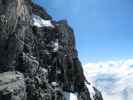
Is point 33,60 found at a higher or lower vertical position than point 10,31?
lower

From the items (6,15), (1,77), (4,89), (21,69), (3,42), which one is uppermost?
(6,15)

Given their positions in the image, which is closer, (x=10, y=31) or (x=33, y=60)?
(x=10, y=31)

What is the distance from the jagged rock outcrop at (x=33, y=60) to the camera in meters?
57.8

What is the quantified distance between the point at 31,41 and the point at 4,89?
916 inches

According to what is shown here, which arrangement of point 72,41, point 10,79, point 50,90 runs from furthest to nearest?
point 72,41 < point 50,90 < point 10,79

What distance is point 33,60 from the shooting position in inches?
2520

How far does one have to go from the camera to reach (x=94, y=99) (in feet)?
291

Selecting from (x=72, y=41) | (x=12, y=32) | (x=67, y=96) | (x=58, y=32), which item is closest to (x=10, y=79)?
(x=12, y=32)

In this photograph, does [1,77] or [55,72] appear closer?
[1,77]

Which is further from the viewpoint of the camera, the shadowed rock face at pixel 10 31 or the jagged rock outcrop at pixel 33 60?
the shadowed rock face at pixel 10 31

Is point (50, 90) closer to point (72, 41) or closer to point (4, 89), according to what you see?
point (4, 89)

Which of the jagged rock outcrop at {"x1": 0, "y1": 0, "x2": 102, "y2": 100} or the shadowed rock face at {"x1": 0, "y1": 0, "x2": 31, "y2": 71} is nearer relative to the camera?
the jagged rock outcrop at {"x1": 0, "y1": 0, "x2": 102, "y2": 100}

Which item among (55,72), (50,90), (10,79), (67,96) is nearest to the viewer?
(10,79)

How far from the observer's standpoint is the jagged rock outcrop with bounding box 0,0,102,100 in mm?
57844
